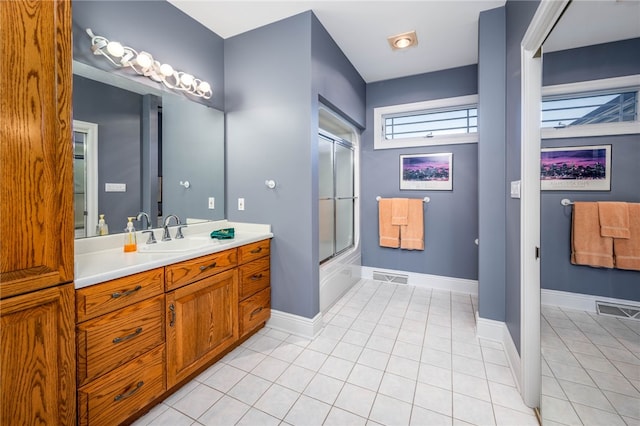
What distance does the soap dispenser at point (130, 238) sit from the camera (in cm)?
166

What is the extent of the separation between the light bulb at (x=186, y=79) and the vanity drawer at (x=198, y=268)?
4.52 ft

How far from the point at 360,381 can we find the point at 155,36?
9.11 feet

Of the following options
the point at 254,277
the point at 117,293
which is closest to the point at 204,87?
the point at 254,277

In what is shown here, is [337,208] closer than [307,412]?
No

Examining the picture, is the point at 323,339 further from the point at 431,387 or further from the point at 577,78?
the point at 577,78

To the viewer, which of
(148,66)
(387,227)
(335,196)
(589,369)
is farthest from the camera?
(387,227)

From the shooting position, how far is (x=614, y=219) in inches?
51.3

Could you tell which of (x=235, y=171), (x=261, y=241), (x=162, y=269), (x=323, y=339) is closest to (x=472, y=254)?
(x=323, y=339)

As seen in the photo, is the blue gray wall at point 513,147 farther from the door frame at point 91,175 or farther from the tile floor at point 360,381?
the door frame at point 91,175

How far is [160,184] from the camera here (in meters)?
2.04

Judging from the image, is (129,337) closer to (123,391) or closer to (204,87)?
(123,391)

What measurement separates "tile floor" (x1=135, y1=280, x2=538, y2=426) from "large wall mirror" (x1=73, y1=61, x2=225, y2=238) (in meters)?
1.21

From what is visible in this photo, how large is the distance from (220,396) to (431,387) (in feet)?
4.13

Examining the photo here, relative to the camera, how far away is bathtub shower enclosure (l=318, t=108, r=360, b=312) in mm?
2662
